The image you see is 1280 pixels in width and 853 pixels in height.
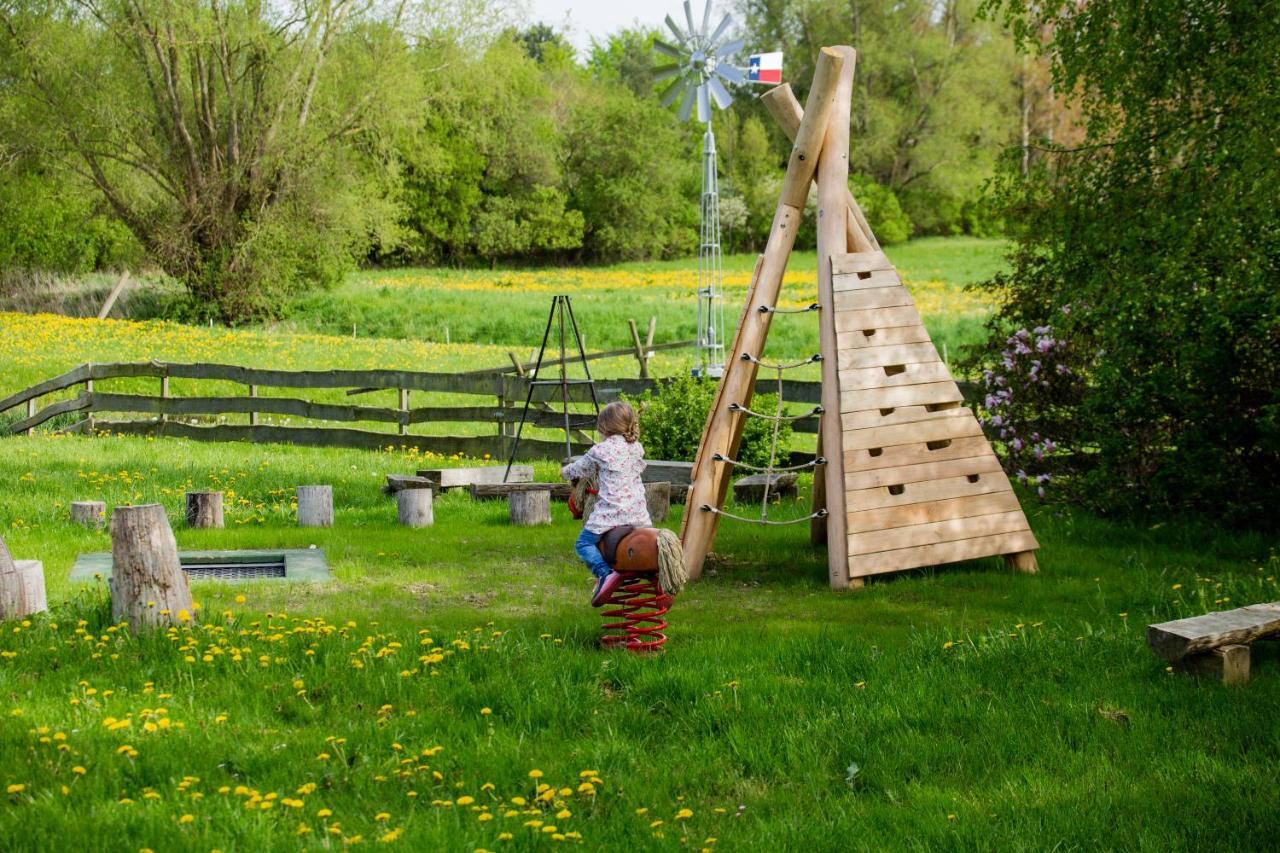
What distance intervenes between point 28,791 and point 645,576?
10.0 feet

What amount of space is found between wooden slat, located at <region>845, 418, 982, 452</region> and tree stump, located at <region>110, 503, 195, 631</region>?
14.1 ft

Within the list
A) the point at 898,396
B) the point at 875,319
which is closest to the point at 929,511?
the point at 898,396

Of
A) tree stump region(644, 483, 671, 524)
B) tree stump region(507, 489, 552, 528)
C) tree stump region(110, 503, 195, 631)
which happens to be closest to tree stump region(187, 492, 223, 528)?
tree stump region(507, 489, 552, 528)

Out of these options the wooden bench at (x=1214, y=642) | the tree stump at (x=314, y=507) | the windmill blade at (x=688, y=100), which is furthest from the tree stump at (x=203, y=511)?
the windmill blade at (x=688, y=100)

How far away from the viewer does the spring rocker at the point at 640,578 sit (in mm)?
6445

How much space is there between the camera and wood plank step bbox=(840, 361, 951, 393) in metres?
8.63

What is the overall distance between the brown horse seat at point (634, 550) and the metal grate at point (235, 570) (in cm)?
336

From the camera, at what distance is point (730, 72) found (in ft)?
80.0

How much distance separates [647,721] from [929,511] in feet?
11.9

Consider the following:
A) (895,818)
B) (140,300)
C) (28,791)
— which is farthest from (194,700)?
(140,300)

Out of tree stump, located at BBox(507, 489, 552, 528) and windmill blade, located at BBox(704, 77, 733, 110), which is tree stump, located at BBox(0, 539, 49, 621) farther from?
windmill blade, located at BBox(704, 77, 733, 110)

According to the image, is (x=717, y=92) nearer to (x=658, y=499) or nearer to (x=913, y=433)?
(x=658, y=499)

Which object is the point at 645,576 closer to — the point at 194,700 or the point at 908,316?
the point at 194,700

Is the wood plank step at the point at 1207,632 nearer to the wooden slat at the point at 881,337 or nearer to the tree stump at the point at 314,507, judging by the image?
the wooden slat at the point at 881,337
